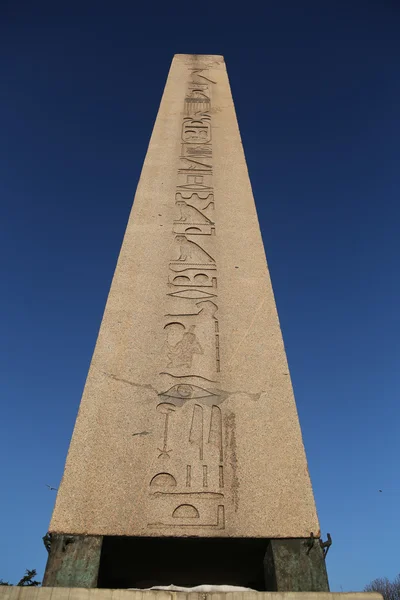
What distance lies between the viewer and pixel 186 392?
96.5 inches

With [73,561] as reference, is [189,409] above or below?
above

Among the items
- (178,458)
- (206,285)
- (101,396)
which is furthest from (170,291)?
(178,458)

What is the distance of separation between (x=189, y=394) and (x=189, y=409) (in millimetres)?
84

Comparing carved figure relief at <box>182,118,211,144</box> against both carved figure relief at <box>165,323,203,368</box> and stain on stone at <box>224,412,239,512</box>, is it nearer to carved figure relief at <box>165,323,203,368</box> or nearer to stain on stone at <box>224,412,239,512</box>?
carved figure relief at <box>165,323,203,368</box>

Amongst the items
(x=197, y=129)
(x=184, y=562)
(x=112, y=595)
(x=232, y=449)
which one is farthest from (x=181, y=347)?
(x=197, y=129)

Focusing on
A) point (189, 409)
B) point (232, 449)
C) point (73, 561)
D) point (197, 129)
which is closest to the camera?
point (73, 561)

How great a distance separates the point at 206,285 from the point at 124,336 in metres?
0.58

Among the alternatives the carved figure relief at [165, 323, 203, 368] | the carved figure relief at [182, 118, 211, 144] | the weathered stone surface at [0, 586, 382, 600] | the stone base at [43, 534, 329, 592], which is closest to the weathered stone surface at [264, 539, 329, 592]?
the stone base at [43, 534, 329, 592]

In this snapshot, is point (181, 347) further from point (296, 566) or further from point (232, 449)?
point (296, 566)

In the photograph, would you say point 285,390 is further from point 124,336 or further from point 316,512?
point 124,336

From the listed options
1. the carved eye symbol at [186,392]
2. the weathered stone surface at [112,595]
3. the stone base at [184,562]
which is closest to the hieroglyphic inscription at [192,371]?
the carved eye symbol at [186,392]

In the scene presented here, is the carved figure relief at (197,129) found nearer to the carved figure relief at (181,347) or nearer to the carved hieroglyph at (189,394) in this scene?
the carved hieroglyph at (189,394)

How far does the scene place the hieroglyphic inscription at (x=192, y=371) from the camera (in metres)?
2.09

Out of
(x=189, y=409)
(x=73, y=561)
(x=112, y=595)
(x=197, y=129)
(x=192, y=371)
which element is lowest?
(x=112, y=595)
